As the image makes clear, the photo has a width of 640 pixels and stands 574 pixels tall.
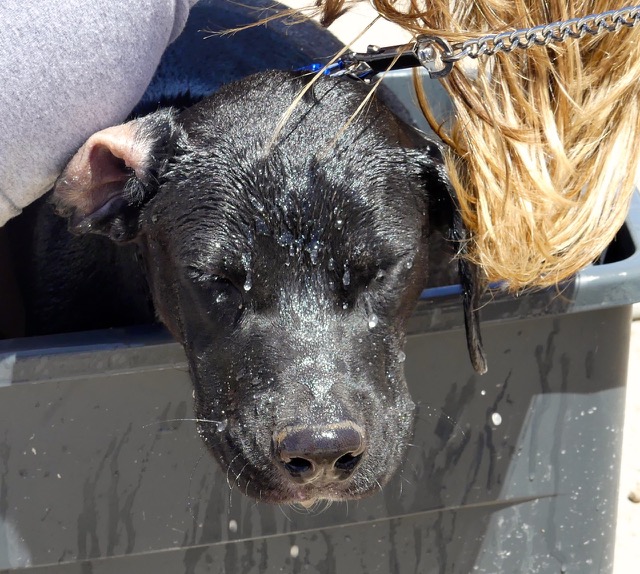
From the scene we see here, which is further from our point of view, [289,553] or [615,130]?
[289,553]

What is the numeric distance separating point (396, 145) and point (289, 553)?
0.88 metres

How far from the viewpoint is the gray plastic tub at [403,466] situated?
1790mm

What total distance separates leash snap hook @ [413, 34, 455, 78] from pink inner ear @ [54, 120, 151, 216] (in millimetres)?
532

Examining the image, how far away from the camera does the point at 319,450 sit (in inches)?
59.3

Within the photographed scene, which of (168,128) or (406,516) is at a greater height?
(168,128)

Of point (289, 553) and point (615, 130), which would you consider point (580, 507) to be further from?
point (615, 130)

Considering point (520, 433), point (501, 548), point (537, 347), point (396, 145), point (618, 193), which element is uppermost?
point (396, 145)

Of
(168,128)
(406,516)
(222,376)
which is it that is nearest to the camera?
(222,376)

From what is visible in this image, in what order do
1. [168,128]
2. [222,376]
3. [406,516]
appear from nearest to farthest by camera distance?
[222,376], [168,128], [406,516]

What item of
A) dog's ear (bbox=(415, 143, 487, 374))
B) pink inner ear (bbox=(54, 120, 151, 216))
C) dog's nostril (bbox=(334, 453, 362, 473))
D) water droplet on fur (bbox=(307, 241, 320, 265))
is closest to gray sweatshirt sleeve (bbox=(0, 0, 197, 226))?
pink inner ear (bbox=(54, 120, 151, 216))

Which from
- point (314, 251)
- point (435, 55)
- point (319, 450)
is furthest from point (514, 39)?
point (319, 450)

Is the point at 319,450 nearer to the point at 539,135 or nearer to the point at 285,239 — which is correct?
the point at 285,239

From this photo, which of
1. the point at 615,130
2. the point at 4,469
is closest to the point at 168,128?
the point at 4,469

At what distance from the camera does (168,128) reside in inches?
72.6
